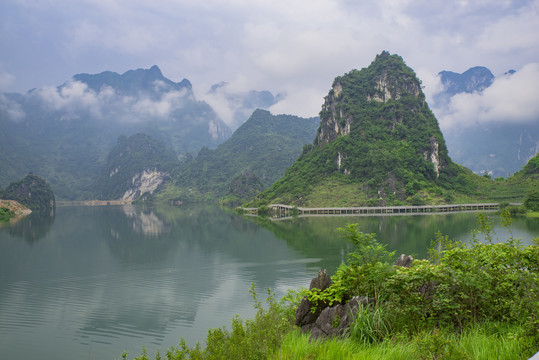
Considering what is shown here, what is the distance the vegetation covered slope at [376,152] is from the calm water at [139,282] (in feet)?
125

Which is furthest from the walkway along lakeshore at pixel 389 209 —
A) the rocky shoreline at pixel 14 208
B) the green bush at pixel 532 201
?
the rocky shoreline at pixel 14 208

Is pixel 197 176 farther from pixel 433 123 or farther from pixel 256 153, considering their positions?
pixel 433 123

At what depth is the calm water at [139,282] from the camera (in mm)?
14344

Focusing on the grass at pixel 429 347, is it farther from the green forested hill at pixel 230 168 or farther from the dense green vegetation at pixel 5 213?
the green forested hill at pixel 230 168

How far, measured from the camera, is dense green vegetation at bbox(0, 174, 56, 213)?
110088 millimetres

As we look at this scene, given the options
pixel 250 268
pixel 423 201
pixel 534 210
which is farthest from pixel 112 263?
pixel 423 201

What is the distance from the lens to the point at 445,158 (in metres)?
89.9

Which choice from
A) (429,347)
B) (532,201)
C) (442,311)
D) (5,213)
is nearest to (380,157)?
(532,201)

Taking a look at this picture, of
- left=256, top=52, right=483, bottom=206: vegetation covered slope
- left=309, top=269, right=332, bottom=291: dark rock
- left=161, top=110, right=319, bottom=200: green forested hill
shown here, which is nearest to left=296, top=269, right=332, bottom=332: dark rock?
left=309, top=269, right=332, bottom=291: dark rock

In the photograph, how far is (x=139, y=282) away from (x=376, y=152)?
2942 inches

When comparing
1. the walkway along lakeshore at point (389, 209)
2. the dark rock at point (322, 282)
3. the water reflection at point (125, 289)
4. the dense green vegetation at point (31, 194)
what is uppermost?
the dense green vegetation at point (31, 194)

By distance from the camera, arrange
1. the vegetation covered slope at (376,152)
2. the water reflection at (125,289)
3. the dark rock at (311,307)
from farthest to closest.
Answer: the vegetation covered slope at (376,152) < the water reflection at (125,289) < the dark rock at (311,307)

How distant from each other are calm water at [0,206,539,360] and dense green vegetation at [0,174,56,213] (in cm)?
7942

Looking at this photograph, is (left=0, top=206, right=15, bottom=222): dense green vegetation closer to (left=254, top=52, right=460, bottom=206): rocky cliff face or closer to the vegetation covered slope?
the vegetation covered slope
